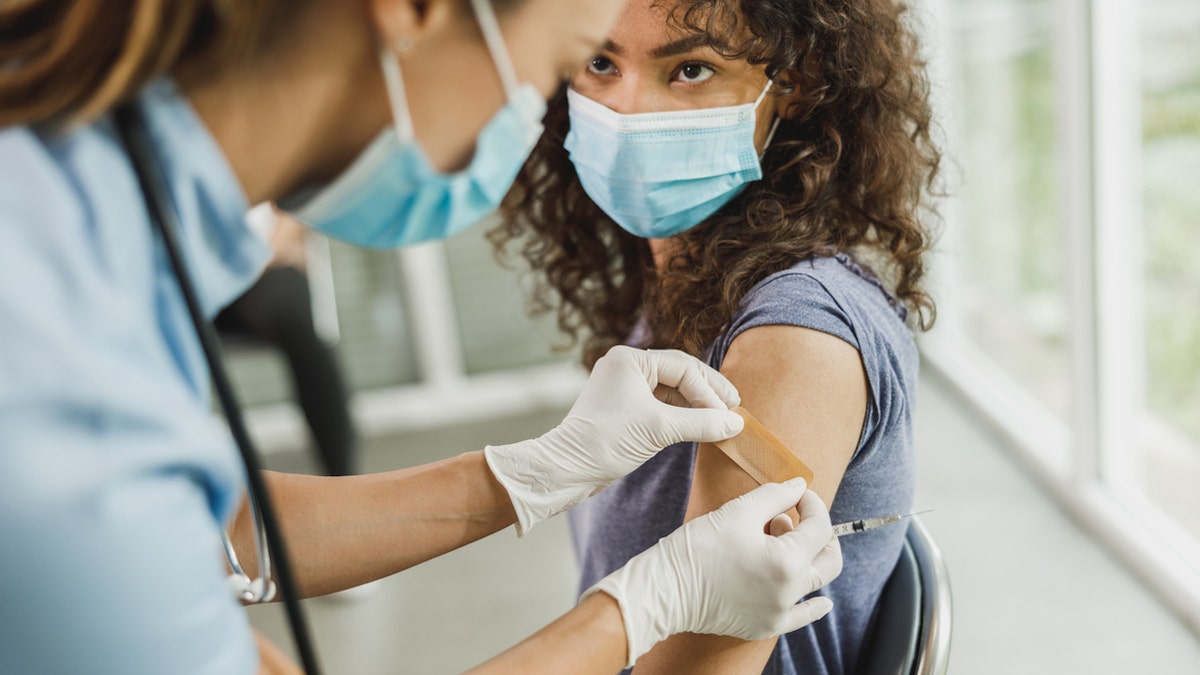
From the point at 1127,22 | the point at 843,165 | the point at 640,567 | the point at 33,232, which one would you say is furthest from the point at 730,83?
the point at 1127,22

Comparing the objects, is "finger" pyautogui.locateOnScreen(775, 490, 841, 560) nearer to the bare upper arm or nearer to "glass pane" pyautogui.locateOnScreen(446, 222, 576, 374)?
the bare upper arm

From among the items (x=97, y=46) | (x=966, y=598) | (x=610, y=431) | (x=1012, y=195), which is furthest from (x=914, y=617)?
(x=1012, y=195)

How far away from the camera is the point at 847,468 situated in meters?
0.92

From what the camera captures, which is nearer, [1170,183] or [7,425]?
[7,425]

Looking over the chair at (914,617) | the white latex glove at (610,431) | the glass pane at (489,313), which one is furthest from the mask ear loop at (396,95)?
the glass pane at (489,313)

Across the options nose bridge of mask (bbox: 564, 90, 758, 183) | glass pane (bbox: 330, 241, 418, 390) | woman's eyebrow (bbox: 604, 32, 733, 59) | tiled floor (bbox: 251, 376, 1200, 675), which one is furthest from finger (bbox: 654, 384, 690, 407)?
glass pane (bbox: 330, 241, 418, 390)

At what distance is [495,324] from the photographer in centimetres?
383

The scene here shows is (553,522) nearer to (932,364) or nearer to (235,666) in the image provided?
(932,364)

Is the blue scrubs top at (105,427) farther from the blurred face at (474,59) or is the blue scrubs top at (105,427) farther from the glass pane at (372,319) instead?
the glass pane at (372,319)

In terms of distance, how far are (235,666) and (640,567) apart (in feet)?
1.13

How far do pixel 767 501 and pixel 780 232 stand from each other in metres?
0.33

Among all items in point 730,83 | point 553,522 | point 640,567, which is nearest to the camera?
point 640,567

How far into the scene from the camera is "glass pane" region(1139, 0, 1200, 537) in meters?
2.20

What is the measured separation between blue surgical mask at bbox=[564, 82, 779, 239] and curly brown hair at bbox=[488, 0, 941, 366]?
0.13 ft
